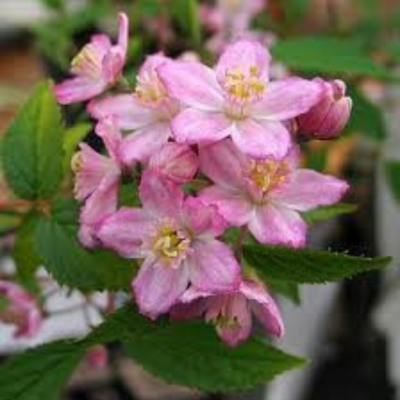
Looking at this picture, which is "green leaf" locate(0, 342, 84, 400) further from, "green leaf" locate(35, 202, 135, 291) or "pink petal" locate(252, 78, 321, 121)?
"pink petal" locate(252, 78, 321, 121)

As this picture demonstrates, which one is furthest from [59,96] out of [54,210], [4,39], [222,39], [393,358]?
[4,39]

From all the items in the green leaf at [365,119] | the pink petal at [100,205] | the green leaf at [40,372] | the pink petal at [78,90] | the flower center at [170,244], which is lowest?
the green leaf at [365,119]

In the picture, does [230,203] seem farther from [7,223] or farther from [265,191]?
[7,223]

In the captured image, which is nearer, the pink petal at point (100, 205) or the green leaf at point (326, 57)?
the pink petal at point (100, 205)

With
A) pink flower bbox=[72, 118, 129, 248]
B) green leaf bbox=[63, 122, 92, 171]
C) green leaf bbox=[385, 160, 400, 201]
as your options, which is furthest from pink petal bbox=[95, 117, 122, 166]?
green leaf bbox=[385, 160, 400, 201]

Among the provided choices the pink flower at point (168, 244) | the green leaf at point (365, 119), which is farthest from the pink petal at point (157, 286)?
the green leaf at point (365, 119)

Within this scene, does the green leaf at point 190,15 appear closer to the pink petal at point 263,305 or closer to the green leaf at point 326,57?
the green leaf at point 326,57

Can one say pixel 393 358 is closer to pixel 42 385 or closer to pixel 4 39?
pixel 42 385
